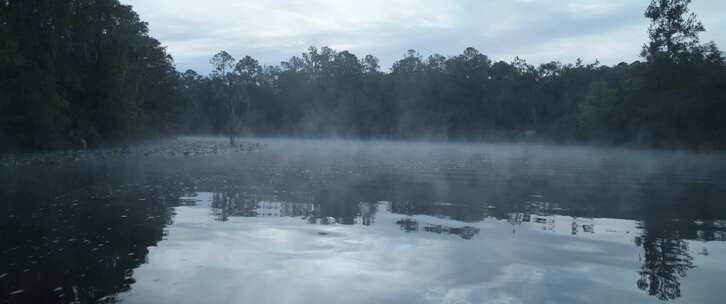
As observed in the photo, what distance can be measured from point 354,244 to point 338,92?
312 feet

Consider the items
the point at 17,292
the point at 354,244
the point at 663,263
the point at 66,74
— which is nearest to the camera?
the point at 17,292

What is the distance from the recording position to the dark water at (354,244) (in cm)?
622

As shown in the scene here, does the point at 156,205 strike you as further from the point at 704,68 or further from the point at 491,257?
the point at 704,68

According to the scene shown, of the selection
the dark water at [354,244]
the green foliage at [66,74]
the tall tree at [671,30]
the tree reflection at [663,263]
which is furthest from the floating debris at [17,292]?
the tall tree at [671,30]

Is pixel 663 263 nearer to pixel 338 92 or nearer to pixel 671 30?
pixel 671 30

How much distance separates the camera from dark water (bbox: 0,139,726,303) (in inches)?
245

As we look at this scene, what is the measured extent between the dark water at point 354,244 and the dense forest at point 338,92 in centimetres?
2086

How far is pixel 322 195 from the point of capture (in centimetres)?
1455

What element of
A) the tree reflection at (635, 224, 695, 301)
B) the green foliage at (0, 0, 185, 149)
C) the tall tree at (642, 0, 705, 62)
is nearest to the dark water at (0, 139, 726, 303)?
the tree reflection at (635, 224, 695, 301)

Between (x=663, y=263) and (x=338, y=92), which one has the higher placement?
(x=338, y=92)

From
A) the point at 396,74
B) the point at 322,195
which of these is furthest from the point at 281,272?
the point at 396,74

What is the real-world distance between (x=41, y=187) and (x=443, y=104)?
3170 inches

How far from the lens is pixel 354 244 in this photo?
862cm

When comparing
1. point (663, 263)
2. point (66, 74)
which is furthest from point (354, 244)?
point (66, 74)
